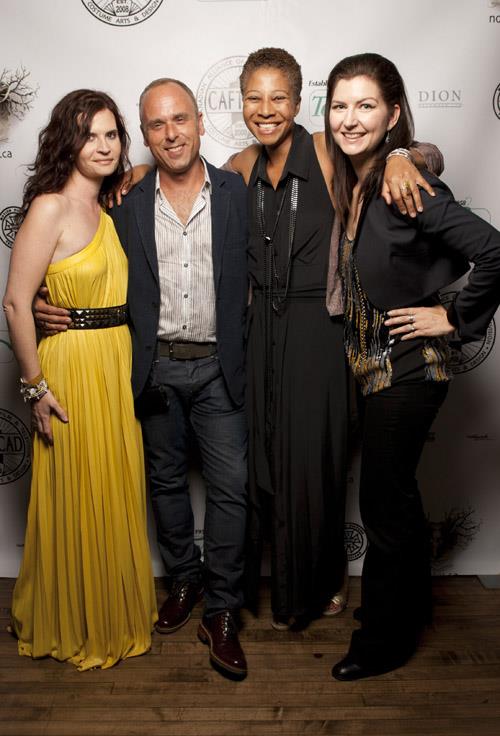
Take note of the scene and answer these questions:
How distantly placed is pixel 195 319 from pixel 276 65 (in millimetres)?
786

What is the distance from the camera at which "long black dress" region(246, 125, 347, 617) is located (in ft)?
6.87

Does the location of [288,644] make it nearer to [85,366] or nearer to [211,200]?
[85,366]

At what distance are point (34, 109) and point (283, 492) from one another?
62.0 inches

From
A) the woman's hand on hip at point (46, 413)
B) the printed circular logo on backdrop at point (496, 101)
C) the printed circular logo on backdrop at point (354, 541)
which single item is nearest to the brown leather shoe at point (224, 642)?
the printed circular logo on backdrop at point (354, 541)

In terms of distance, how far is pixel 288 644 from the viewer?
2.27 m

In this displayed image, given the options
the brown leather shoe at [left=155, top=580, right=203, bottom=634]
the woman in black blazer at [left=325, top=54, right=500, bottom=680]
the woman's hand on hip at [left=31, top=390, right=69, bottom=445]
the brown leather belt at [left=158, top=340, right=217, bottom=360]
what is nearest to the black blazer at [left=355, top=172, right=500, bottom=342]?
the woman in black blazer at [left=325, top=54, right=500, bottom=680]

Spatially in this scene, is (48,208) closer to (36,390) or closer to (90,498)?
(36,390)

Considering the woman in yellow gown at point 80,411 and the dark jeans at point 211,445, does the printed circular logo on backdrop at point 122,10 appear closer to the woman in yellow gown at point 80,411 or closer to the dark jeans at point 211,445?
the woman in yellow gown at point 80,411

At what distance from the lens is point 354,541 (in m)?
Answer: 2.73

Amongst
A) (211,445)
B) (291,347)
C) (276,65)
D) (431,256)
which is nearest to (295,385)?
(291,347)

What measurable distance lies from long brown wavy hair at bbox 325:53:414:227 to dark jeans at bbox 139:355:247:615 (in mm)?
660

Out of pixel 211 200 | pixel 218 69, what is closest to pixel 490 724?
pixel 211 200

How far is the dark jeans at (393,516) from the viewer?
6.24 ft

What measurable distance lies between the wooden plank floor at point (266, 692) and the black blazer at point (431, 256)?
1.07 m
